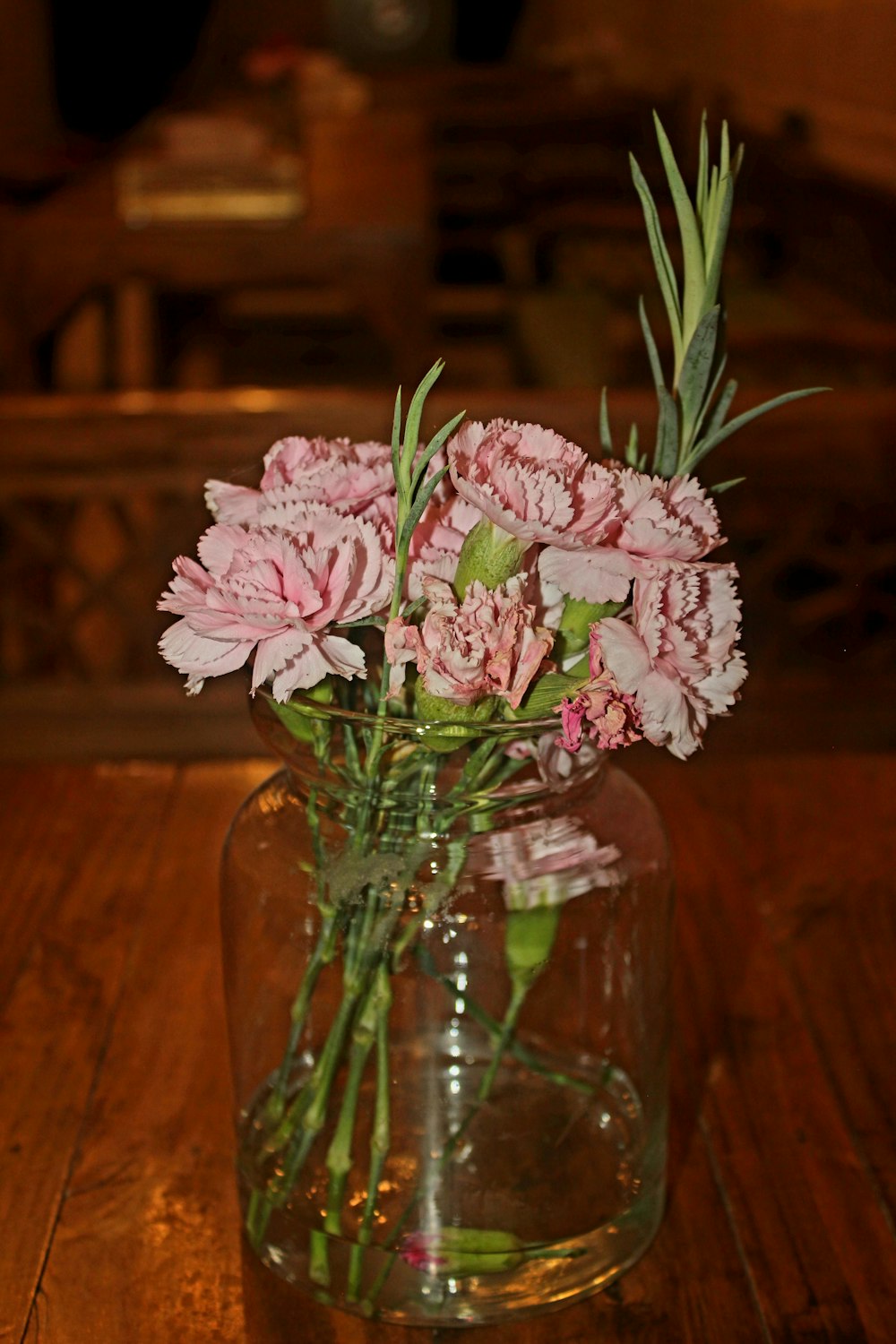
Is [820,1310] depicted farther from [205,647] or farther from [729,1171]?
[205,647]

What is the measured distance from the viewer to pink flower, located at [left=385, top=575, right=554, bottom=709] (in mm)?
465

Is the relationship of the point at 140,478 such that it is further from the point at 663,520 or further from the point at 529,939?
the point at 663,520

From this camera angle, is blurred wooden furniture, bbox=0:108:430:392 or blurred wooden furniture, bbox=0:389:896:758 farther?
blurred wooden furniture, bbox=0:108:430:392

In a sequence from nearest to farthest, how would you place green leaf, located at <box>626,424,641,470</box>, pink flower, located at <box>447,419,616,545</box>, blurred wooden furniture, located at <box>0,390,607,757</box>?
pink flower, located at <box>447,419,616,545</box> → green leaf, located at <box>626,424,641,470</box> → blurred wooden furniture, located at <box>0,390,607,757</box>

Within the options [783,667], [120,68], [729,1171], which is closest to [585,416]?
[783,667]

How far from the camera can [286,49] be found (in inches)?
233

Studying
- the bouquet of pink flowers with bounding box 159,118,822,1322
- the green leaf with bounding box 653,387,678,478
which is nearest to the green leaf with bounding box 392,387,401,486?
the bouquet of pink flowers with bounding box 159,118,822,1322

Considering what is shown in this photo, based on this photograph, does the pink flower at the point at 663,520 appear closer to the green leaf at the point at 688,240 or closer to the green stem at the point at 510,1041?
the green leaf at the point at 688,240

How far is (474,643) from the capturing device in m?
0.46

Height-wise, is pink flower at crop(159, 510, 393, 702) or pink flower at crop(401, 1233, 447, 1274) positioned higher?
pink flower at crop(159, 510, 393, 702)

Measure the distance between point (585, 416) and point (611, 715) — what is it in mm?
1421

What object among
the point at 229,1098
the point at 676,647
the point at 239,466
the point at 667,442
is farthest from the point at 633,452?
the point at 239,466

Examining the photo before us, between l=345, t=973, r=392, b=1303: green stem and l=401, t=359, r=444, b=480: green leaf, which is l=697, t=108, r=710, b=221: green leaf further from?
l=345, t=973, r=392, b=1303: green stem

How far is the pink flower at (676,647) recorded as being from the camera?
1.54 ft
